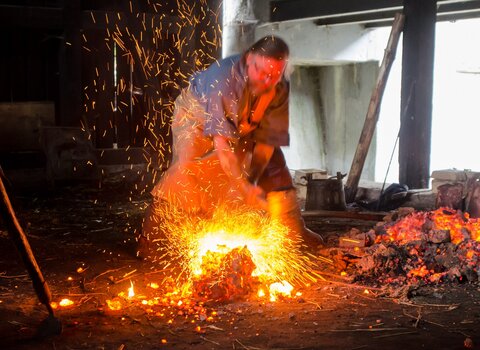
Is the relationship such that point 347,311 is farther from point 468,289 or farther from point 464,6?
point 464,6

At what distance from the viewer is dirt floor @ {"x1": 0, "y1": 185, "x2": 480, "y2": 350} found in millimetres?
4352

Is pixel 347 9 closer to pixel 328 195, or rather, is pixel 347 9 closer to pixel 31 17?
pixel 328 195

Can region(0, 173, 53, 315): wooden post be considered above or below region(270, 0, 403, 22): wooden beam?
below

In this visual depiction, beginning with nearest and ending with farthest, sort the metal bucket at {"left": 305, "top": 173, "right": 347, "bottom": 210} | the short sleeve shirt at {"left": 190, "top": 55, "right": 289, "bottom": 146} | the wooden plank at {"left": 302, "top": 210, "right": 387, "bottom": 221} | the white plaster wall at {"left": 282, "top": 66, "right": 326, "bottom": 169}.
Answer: the short sleeve shirt at {"left": 190, "top": 55, "right": 289, "bottom": 146}
the wooden plank at {"left": 302, "top": 210, "right": 387, "bottom": 221}
the metal bucket at {"left": 305, "top": 173, "right": 347, "bottom": 210}
the white plaster wall at {"left": 282, "top": 66, "right": 326, "bottom": 169}

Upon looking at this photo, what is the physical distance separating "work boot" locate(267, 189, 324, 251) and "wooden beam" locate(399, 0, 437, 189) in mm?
4211

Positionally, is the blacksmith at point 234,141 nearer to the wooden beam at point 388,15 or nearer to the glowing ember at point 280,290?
the glowing ember at point 280,290

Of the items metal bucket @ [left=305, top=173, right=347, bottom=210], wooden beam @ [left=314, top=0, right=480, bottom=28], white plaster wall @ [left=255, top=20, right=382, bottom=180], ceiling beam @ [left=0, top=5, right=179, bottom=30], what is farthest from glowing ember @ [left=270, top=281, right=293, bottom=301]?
white plaster wall @ [left=255, top=20, right=382, bottom=180]

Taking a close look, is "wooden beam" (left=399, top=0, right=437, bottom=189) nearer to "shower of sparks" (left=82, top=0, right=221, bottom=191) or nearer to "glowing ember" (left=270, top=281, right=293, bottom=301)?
"shower of sparks" (left=82, top=0, right=221, bottom=191)

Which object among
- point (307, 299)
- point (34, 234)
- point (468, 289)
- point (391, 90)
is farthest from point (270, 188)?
point (391, 90)

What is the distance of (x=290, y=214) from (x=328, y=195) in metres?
2.88

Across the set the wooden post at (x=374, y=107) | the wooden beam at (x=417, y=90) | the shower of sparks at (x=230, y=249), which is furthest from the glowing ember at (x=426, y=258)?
the wooden beam at (x=417, y=90)

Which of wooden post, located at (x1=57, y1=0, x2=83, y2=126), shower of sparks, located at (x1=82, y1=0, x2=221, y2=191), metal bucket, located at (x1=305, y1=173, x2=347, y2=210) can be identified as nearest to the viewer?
metal bucket, located at (x1=305, y1=173, x2=347, y2=210)

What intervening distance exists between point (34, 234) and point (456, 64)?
1022cm

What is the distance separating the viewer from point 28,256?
443 centimetres
